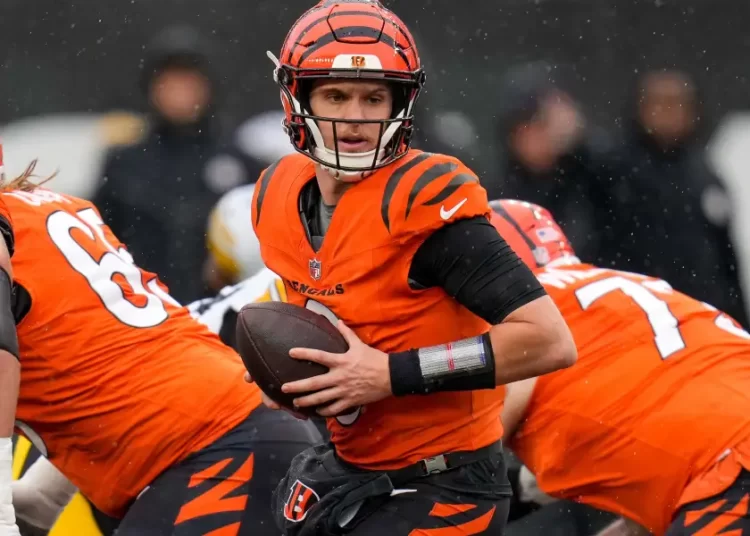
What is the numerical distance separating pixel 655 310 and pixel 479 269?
51.8 inches

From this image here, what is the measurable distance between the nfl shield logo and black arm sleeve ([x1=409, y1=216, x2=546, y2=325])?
304mm

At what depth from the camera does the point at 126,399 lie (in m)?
3.32

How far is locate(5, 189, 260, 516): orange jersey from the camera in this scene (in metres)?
3.23

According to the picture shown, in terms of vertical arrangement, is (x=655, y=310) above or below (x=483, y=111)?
below

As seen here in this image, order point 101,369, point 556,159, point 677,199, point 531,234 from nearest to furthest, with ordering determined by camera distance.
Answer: point 101,369 → point 531,234 → point 677,199 → point 556,159

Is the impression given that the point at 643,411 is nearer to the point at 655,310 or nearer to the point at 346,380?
the point at 655,310

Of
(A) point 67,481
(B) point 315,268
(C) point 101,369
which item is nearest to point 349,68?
(B) point 315,268

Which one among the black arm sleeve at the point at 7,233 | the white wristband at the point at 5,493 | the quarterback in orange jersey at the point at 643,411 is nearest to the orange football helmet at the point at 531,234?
the quarterback in orange jersey at the point at 643,411

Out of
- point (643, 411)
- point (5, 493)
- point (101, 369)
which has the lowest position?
point (643, 411)

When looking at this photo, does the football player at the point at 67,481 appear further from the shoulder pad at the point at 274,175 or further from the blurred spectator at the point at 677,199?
the blurred spectator at the point at 677,199

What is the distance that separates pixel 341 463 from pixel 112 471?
777mm

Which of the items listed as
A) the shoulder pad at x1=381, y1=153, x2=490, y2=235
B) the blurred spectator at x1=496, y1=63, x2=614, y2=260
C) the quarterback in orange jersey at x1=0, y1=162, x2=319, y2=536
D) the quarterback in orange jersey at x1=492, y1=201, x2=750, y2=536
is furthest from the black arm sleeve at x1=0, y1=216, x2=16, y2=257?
the blurred spectator at x1=496, y1=63, x2=614, y2=260

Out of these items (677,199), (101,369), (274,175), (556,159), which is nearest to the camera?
(274,175)

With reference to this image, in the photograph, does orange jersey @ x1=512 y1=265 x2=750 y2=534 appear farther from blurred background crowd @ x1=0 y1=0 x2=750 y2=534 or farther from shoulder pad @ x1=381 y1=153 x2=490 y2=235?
blurred background crowd @ x1=0 y1=0 x2=750 y2=534
